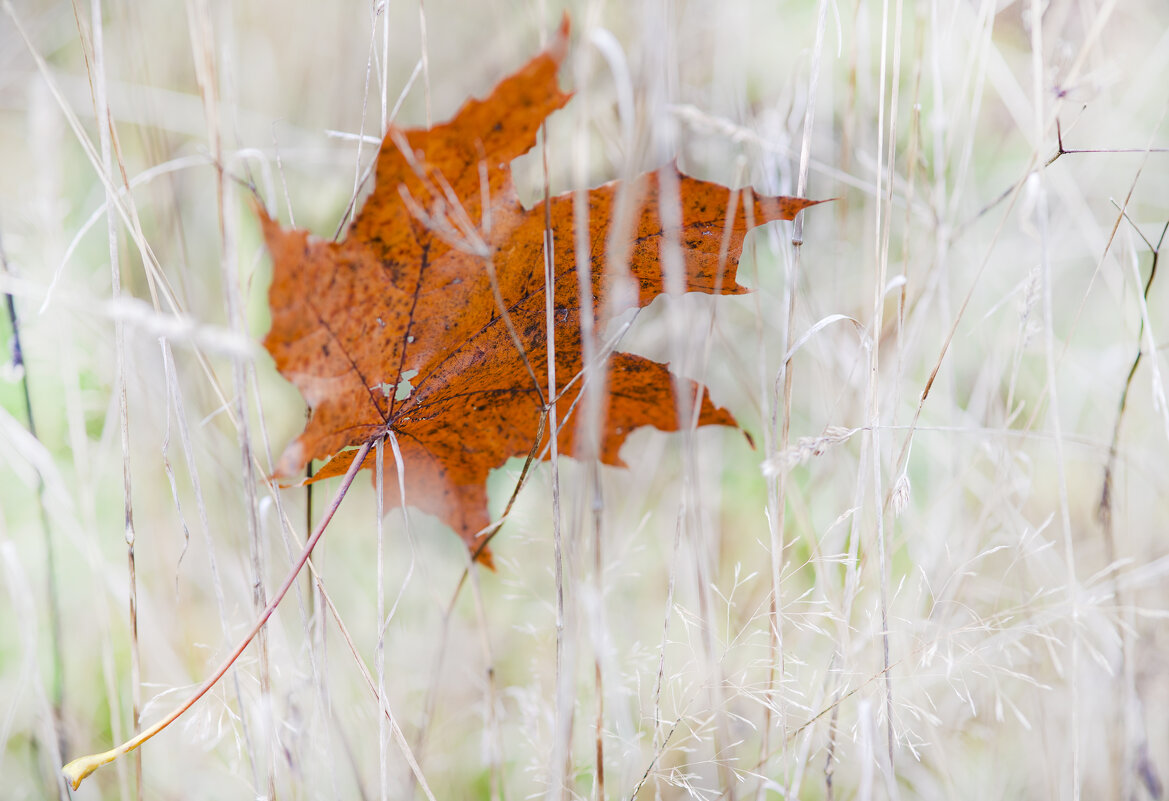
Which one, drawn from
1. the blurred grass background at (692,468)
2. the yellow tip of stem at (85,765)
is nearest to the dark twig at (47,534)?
the blurred grass background at (692,468)

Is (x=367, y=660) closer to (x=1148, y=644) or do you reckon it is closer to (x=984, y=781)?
(x=984, y=781)

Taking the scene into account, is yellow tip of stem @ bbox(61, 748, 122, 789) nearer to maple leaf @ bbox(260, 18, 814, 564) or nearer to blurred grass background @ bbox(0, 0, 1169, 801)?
blurred grass background @ bbox(0, 0, 1169, 801)

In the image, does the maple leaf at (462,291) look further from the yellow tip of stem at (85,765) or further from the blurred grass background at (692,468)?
the yellow tip of stem at (85,765)

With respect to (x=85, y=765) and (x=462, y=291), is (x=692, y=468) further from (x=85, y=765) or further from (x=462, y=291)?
(x=85, y=765)

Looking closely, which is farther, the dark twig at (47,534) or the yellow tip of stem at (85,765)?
the dark twig at (47,534)

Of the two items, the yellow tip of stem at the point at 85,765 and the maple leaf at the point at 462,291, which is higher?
the maple leaf at the point at 462,291

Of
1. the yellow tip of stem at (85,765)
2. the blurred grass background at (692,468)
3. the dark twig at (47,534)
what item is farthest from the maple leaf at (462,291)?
the dark twig at (47,534)

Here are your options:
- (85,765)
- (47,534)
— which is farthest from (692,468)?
(47,534)
